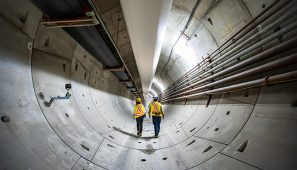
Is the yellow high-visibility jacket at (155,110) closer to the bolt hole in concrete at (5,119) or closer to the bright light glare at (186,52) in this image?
the bright light glare at (186,52)

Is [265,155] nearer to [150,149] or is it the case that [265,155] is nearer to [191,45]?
[150,149]

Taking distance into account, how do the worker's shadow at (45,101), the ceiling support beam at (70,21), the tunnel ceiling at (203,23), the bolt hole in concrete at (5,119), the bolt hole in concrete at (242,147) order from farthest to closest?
the tunnel ceiling at (203,23) → the ceiling support beam at (70,21) → the worker's shadow at (45,101) → the bolt hole in concrete at (242,147) → the bolt hole in concrete at (5,119)

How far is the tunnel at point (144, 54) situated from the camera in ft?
5.98

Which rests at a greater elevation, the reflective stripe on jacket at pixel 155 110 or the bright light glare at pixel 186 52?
the bright light glare at pixel 186 52

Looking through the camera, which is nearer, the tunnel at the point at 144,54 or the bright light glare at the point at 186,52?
the tunnel at the point at 144,54

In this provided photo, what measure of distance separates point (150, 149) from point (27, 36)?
3367 mm

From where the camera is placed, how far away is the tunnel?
182cm

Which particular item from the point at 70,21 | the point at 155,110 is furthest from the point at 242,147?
the point at 155,110

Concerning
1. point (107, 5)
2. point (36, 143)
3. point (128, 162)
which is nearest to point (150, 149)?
point (128, 162)

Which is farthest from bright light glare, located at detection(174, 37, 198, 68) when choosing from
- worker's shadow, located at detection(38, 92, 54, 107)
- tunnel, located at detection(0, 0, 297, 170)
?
worker's shadow, located at detection(38, 92, 54, 107)

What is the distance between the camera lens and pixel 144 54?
14.1 ft

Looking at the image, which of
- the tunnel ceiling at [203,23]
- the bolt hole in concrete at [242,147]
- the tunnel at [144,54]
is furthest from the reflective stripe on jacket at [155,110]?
the bolt hole in concrete at [242,147]

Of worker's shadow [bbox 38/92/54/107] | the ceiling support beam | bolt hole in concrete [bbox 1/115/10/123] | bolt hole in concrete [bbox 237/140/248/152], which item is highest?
the ceiling support beam

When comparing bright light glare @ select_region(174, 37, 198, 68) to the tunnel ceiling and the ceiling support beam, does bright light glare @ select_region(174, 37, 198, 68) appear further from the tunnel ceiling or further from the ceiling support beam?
the ceiling support beam
